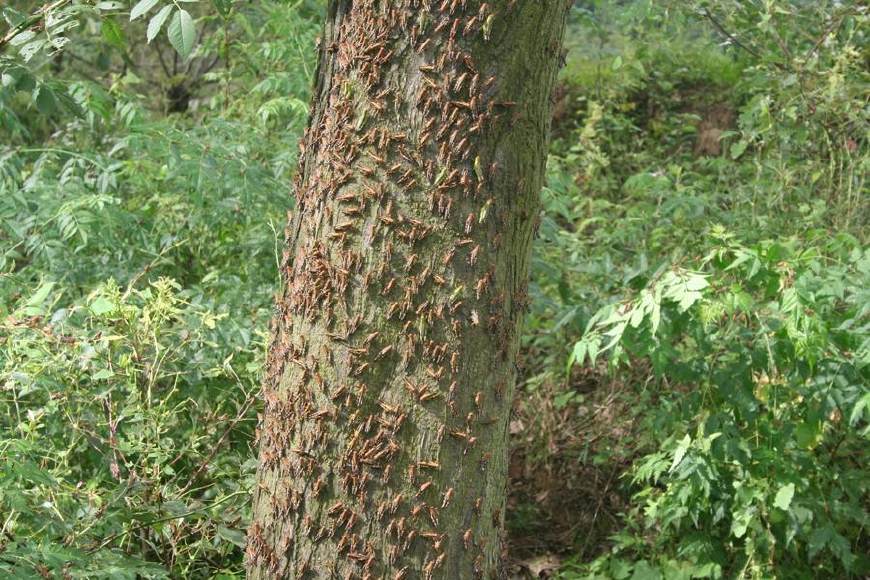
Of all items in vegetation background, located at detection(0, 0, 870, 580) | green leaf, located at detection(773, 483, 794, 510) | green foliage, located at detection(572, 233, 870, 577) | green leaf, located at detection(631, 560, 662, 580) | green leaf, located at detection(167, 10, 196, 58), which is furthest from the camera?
green leaf, located at detection(631, 560, 662, 580)

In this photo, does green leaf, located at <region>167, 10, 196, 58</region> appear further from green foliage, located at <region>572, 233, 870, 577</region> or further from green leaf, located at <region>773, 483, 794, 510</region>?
green leaf, located at <region>773, 483, 794, 510</region>

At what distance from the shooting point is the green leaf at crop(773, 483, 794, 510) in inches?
119

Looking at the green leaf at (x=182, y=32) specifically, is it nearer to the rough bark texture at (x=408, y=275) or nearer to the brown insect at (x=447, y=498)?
the rough bark texture at (x=408, y=275)

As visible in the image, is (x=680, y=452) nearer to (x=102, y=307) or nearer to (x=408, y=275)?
(x=408, y=275)

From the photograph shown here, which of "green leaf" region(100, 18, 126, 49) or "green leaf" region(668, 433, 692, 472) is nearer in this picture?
"green leaf" region(100, 18, 126, 49)

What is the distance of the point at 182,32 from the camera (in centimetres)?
196

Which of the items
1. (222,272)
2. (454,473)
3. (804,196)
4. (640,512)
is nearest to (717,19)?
(804,196)

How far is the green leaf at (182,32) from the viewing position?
1952 millimetres

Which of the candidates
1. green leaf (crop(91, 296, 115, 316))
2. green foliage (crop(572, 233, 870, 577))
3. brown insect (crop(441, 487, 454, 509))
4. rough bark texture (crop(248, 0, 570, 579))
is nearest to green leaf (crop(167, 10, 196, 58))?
rough bark texture (crop(248, 0, 570, 579))

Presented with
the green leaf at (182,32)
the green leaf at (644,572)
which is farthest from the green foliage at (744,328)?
the green leaf at (182,32)

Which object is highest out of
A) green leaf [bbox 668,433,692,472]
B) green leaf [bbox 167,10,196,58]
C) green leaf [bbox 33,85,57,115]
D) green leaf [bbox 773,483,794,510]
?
green leaf [bbox 167,10,196,58]

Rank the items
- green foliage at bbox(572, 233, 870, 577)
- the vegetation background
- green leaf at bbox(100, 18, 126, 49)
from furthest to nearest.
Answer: green foliage at bbox(572, 233, 870, 577) → the vegetation background → green leaf at bbox(100, 18, 126, 49)

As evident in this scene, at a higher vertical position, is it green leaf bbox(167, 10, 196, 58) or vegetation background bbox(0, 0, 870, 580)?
green leaf bbox(167, 10, 196, 58)

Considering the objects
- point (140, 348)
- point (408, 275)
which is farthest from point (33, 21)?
point (408, 275)
